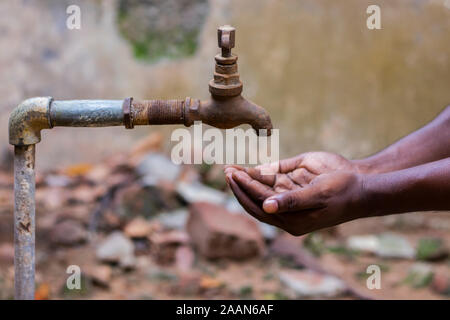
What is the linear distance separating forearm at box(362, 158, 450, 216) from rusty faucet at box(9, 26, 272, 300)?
0.37 meters

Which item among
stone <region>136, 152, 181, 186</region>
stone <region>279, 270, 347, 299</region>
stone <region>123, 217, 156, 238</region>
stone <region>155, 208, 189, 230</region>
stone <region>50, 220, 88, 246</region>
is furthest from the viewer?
stone <region>136, 152, 181, 186</region>

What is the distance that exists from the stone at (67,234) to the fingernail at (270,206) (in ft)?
7.42

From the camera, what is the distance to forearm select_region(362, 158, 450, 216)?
1.67 m

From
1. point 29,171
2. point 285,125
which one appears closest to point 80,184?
point 285,125

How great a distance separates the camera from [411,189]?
1679 mm

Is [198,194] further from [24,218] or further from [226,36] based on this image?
[226,36]

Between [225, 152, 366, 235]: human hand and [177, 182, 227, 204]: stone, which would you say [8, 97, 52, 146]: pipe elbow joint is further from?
[177, 182, 227, 204]: stone

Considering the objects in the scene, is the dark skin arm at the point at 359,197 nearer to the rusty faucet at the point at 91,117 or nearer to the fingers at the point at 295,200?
the fingers at the point at 295,200

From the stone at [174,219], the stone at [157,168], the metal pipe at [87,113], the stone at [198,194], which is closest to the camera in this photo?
the metal pipe at [87,113]

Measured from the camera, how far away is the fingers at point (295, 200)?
1671 millimetres

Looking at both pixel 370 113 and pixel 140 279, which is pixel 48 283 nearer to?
pixel 140 279

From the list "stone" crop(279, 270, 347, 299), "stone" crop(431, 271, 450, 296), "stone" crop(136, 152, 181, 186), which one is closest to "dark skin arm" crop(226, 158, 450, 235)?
"stone" crop(279, 270, 347, 299)

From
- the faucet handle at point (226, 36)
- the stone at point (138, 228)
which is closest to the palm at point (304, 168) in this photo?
the faucet handle at point (226, 36)
